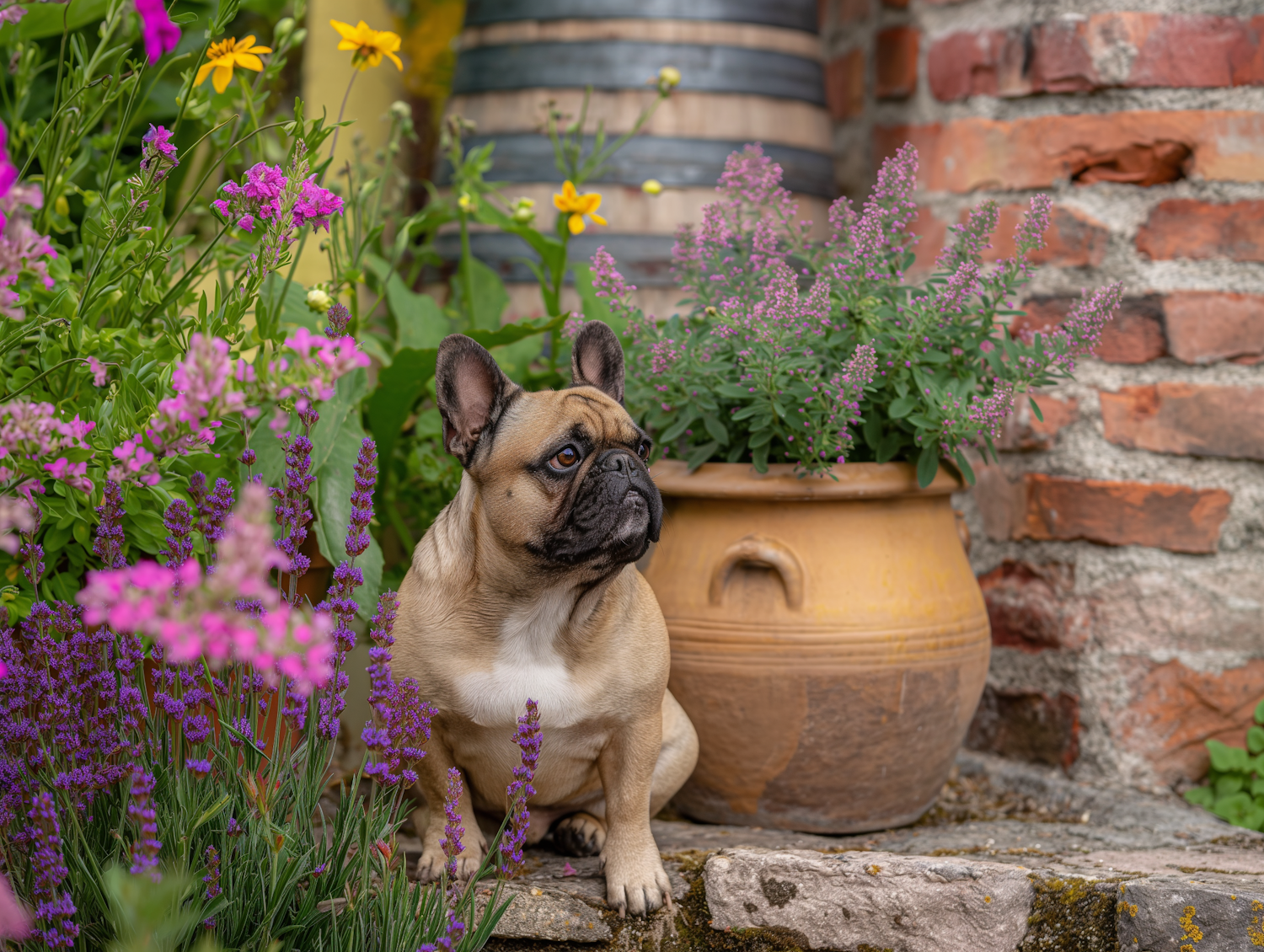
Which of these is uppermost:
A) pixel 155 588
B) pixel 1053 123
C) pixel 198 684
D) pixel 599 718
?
pixel 1053 123

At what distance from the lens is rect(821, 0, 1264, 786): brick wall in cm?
219

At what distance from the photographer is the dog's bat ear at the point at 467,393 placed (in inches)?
65.0

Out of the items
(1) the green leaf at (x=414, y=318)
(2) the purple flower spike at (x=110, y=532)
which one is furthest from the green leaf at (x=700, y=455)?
(2) the purple flower spike at (x=110, y=532)

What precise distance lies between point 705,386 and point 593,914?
897 mm

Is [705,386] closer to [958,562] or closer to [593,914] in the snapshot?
[958,562]

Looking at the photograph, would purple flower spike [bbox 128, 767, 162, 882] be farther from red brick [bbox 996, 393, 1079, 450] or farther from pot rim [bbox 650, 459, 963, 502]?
red brick [bbox 996, 393, 1079, 450]

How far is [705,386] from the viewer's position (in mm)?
1977

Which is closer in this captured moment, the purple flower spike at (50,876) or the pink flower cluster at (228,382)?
the pink flower cluster at (228,382)

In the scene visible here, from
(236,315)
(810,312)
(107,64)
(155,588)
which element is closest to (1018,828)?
(810,312)

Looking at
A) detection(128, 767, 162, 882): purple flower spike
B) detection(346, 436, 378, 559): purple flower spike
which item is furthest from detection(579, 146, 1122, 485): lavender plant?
detection(128, 767, 162, 882): purple flower spike

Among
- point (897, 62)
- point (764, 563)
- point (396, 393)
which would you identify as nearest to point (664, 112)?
point (897, 62)

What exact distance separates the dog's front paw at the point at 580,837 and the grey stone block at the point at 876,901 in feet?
0.92

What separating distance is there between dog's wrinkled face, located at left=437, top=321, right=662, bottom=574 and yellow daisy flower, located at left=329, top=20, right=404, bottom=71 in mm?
591

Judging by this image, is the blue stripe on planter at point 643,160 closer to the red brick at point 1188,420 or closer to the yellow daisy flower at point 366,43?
the yellow daisy flower at point 366,43
